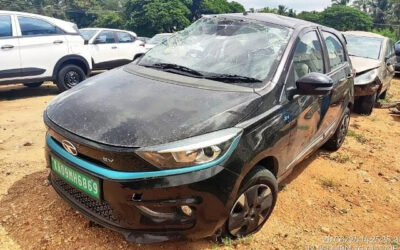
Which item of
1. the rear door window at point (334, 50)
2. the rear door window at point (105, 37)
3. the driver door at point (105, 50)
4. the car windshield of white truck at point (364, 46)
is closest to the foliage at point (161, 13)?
the rear door window at point (105, 37)

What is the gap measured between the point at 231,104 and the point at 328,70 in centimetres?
197

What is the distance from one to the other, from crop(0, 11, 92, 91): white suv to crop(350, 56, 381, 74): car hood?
5.80 metres

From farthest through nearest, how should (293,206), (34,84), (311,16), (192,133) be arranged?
(311,16), (34,84), (293,206), (192,133)

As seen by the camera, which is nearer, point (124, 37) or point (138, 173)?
point (138, 173)

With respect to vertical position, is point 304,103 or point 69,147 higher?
point 304,103

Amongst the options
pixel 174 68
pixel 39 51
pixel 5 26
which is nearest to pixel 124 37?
pixel 39 51

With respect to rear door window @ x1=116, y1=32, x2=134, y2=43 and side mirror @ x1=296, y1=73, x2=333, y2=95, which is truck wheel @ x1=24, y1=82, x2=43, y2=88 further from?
side mirror @ x1=296, y1=73, x2=333, y2=95

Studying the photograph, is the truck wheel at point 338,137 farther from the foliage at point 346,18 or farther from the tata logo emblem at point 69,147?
the foliage at point 346,18

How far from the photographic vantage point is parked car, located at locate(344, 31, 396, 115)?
6.87 m

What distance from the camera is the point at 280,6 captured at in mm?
64562

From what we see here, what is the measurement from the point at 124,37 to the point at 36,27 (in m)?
3.94

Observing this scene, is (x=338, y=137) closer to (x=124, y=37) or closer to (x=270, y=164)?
(x=270, y=164)

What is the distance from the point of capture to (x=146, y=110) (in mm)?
2500

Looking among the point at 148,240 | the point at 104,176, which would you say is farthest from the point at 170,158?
the point at 148,240
